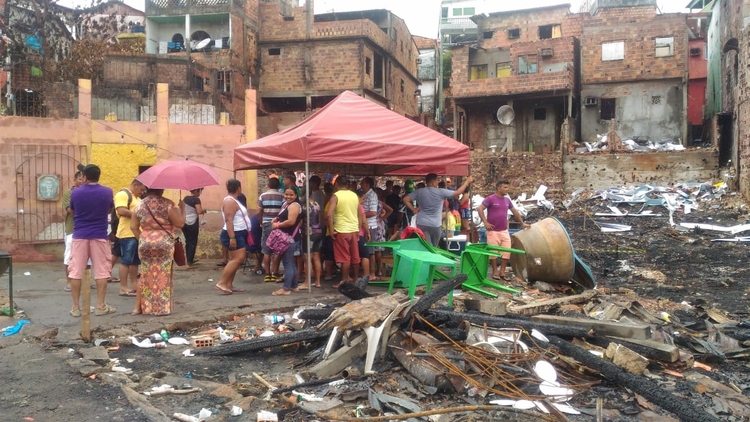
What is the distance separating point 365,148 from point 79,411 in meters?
4.75

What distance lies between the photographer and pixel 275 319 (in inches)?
249

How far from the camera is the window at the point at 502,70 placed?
3231 cm

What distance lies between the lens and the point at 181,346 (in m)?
5.53

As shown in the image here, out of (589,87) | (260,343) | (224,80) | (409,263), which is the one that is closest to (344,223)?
(409,263)

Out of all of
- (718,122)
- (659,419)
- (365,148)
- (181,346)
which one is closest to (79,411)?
(181,346)

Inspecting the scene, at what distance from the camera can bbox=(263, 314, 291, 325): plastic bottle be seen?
248 inches

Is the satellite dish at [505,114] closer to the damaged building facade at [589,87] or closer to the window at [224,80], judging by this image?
the damaged building facade at [589,87]

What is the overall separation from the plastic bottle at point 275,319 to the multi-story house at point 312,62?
73.7 ft

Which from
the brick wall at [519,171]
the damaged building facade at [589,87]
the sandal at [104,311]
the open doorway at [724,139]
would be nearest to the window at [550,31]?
the damaged building facade at [589,87]

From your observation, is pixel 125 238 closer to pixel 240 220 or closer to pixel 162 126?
pixel 240 220

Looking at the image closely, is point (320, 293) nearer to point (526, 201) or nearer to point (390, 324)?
point (390, 324)

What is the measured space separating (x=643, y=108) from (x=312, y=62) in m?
16.5

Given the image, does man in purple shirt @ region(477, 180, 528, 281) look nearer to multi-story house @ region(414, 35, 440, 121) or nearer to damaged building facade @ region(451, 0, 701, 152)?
damaged building facade @ region(451, 0, 701, 152)

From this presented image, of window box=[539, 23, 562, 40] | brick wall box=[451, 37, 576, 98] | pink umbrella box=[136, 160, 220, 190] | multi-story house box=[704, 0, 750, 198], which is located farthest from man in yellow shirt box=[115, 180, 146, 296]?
window box=[539, 23, 562, 40]
